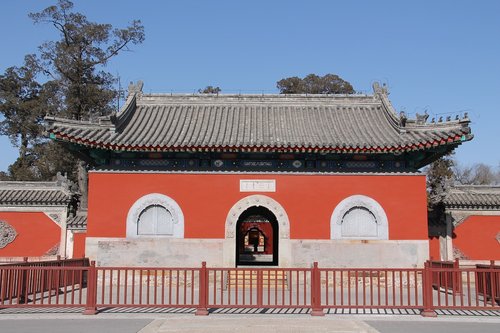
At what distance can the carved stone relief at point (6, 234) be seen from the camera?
18.1 m

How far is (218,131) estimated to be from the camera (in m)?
14.5

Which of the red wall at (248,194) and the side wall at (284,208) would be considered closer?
the side wall at (284,208)

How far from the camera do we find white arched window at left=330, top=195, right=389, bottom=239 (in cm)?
1380

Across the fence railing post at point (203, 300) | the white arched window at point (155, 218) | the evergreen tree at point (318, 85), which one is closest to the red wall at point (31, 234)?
the white arched window at point (155, 218)

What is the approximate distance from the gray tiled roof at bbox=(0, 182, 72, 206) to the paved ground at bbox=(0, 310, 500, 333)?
10067mm

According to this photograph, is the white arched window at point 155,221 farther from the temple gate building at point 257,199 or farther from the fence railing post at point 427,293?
the fence railing post at point 427,293

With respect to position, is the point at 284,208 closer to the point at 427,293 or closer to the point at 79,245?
the point at 427,293

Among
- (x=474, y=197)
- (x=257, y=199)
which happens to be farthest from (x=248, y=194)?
(x=474, y=197)

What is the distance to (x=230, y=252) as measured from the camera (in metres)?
13.7

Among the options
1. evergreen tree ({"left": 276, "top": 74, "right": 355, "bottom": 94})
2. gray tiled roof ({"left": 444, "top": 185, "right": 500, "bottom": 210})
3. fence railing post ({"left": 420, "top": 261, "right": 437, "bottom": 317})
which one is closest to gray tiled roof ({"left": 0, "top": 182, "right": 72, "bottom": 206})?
gray tiled roof ({"left": 444, "top": 185, "right": 500, "bottom": 210})

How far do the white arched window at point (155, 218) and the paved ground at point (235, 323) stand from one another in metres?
4.96

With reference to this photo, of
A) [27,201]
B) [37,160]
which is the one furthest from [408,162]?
[37,160]

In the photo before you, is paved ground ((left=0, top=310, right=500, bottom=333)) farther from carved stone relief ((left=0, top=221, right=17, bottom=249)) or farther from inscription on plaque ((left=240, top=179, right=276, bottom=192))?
carved stone relief ((left=0, top=221, right=17, bottom=249))

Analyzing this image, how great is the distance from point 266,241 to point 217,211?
2208 centimetres
